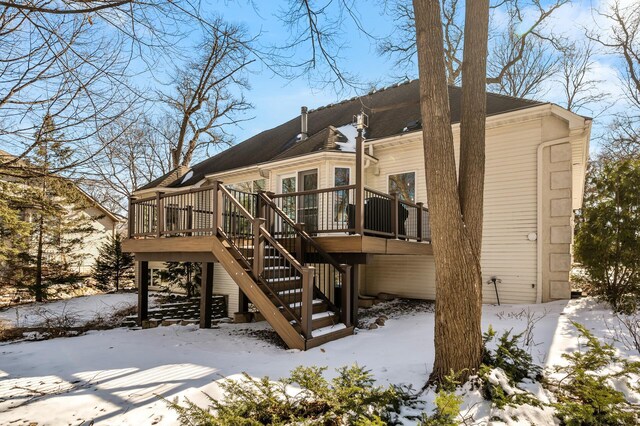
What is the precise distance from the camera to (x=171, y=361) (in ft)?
15.8

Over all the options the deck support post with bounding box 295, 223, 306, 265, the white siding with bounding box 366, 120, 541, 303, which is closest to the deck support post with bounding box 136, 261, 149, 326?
the deck support post with bounding box 295, 223, 306, 265

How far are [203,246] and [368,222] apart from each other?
3.23 metres

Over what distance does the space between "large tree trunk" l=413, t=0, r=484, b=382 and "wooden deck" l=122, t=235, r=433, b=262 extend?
316 cm

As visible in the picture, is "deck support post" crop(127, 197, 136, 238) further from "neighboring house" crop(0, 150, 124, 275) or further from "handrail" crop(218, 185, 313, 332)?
"neighboring house" crop(0, 150, 124, 275)

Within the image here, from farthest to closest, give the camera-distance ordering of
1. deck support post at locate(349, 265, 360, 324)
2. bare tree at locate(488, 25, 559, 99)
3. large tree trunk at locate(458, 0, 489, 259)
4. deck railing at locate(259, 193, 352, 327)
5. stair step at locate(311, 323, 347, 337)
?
1. bare tree at locate(488, 25, 559, 99)
2. deck support post at locate(349, 265, 360, 324)
3. deck railing at locate(259, 193, 352, 327)
4. stair step at locate(311, 323, 347, 337)
5. large tree trunk at locate(458, 0, 489, 259)

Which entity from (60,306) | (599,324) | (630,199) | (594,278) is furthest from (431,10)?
(60,306)

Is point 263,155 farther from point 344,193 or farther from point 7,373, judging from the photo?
point 7,373

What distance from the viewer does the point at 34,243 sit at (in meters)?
14.7

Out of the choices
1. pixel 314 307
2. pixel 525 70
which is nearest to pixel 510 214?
pixel 314 307

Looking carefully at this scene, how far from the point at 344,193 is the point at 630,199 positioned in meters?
5.95

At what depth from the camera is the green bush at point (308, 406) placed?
9.14 feet

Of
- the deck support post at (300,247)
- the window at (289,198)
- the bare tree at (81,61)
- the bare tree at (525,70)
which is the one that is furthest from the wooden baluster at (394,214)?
the bare tree at (525,70)

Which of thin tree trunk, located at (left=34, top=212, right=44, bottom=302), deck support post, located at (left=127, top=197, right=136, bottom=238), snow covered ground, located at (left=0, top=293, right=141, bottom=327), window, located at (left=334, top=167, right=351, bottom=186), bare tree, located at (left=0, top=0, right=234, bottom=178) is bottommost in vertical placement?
snow covered ground, located at (left=0, top=293, right=141, bottom=327)

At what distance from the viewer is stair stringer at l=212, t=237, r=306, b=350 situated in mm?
5320
